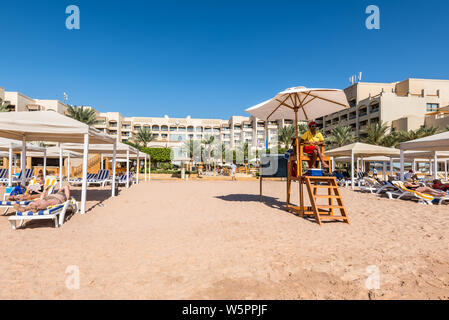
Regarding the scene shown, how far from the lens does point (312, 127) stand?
606 centimetres

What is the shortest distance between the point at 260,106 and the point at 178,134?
7160cm

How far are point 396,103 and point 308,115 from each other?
162 ft

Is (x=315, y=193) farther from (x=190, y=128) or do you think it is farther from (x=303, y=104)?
(x=190, y=128)

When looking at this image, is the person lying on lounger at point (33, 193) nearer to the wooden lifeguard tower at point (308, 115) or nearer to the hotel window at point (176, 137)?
the wooden lifeguard tower at point (308, 115)

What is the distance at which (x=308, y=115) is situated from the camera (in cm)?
777

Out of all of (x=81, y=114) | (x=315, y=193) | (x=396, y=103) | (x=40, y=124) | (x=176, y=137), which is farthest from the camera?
(x=176, y=137)

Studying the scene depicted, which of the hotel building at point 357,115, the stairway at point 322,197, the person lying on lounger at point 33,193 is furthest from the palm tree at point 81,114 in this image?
the stairway at point 322,197

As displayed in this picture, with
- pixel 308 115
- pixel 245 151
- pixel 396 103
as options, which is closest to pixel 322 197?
pixel 308 115

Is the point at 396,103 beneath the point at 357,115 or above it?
above

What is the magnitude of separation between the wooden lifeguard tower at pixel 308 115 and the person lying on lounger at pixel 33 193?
19.7ft

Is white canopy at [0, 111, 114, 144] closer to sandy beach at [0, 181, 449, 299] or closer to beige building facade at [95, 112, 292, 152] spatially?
sandy beach at [0, 181, 449, 299]
